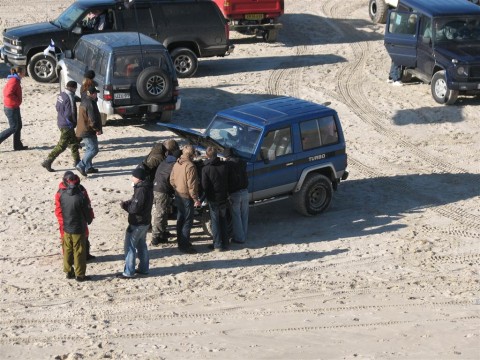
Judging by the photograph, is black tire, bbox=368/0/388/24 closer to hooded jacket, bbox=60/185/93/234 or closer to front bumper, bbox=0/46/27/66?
front bumper, bbox=0/46/27/66

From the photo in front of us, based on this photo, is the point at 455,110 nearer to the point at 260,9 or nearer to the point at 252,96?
the point at 252,96

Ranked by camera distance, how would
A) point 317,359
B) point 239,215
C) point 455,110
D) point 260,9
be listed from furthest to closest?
point 260,9, point 455,110, point 239,215, point 317,359

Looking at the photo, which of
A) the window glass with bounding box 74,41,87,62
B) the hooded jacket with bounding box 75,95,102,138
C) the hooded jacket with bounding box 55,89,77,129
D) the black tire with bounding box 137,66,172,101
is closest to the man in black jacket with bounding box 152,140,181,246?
the hooded jacket with bounding box 75,95,102,138

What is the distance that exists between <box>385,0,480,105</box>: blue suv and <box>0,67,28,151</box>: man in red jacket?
895cm

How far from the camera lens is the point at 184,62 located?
77.3ft

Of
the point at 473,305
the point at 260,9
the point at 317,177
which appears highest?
the point at 260,9

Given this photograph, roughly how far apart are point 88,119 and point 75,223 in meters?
4.13

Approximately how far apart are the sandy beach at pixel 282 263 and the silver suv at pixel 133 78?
1.93ft

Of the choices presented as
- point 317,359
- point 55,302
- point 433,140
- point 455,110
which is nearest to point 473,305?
point 317,359

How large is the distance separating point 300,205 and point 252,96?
722cm

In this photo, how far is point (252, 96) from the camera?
2212 cm

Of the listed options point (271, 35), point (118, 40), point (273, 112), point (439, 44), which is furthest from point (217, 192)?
point (271, 35)

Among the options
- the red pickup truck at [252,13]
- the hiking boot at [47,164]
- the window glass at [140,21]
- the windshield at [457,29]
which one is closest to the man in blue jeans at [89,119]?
the hiking boot at [47,164]

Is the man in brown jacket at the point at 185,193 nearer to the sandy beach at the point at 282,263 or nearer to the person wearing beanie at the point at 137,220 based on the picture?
the sandy beach at the point at 282,263
